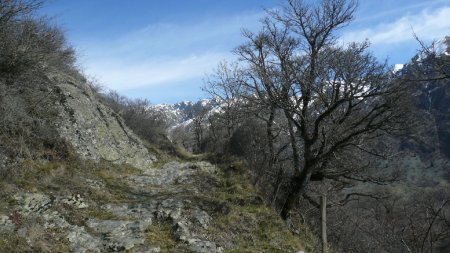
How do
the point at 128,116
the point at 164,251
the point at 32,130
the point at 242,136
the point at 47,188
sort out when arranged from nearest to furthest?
the point at 164,251
the point at 47,188
the point at 32,130
the point at 242,136
the point at 128,116

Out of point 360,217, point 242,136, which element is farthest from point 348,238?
point 242,136

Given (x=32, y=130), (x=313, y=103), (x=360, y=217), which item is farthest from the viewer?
(x=360, y=217)

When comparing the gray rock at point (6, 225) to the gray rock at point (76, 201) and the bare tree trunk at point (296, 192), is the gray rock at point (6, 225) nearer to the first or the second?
the gray rock at point (76, 201)

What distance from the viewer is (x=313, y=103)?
1623cm

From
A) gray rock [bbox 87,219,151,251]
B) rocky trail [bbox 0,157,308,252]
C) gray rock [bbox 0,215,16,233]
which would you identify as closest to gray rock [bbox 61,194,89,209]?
rocky trail [bbox 0,157,308,252]

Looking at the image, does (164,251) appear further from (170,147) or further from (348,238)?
(348,238)

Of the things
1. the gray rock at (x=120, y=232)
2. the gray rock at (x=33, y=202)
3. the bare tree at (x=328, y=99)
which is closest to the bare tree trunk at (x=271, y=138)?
the bare tree at (x=328, y=99)

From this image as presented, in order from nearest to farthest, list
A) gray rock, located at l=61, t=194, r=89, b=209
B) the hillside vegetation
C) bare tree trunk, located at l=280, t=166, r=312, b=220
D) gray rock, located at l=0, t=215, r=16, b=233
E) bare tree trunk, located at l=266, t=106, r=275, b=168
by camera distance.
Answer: gray rock, located at l=0, t=215, r=16, b=233 → the hillside vegetation → gray rock, located at l=61, t=194, r=89, b=209 → bare tree trunk, located at l=280, t=166, r=312, b=220 → bare tree trunk, located at l=266, t=106, r=275, b=168

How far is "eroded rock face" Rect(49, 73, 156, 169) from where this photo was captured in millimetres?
13414

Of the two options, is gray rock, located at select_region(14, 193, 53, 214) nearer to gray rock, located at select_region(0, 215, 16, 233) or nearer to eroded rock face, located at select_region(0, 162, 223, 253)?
eroded rock face, located at select_region(0, 162, 223, 253)

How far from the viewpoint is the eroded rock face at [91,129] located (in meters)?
13.4

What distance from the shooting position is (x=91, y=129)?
14.6m

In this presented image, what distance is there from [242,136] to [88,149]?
30.9 ft

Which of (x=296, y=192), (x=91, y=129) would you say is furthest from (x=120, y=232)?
(x=296, y=192)
